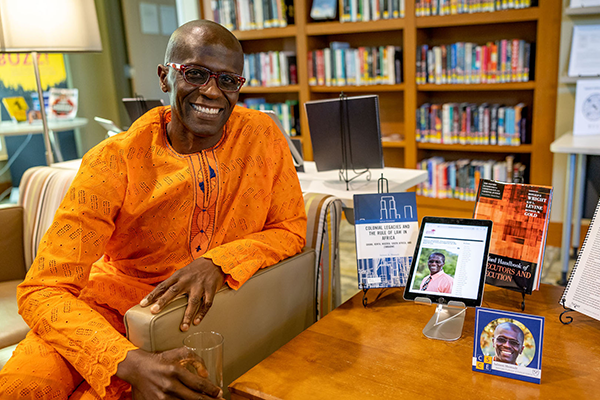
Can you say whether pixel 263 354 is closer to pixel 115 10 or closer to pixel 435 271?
pixel 435 271

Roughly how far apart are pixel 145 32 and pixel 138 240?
13.2 ft

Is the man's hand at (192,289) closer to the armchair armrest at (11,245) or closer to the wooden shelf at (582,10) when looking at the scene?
the armchair armrest at (11,245)

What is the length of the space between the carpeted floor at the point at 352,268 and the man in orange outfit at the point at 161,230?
145 cm

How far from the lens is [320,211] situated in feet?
5.15

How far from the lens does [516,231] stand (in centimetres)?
124

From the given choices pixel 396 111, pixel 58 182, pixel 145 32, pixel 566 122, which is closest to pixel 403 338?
pixel 58 182

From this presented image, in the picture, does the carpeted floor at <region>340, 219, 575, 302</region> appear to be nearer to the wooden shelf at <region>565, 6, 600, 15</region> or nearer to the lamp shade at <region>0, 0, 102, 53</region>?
the wooden shelf at <region>565, 6, 600, 15</region>

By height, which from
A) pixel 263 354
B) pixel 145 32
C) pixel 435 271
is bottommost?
pixel 263 354

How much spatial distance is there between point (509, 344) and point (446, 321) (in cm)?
20

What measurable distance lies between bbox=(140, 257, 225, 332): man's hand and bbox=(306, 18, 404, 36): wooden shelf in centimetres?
293

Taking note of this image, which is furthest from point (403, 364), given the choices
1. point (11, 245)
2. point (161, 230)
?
point (11, 245)

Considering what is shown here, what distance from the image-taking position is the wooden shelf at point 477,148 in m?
3.46

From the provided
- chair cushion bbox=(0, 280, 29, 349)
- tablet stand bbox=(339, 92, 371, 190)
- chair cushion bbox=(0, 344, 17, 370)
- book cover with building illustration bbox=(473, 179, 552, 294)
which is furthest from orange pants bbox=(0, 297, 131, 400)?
tablet stand bbox=(339, 92, 371, 190)

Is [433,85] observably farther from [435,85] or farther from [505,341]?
[505,341]
